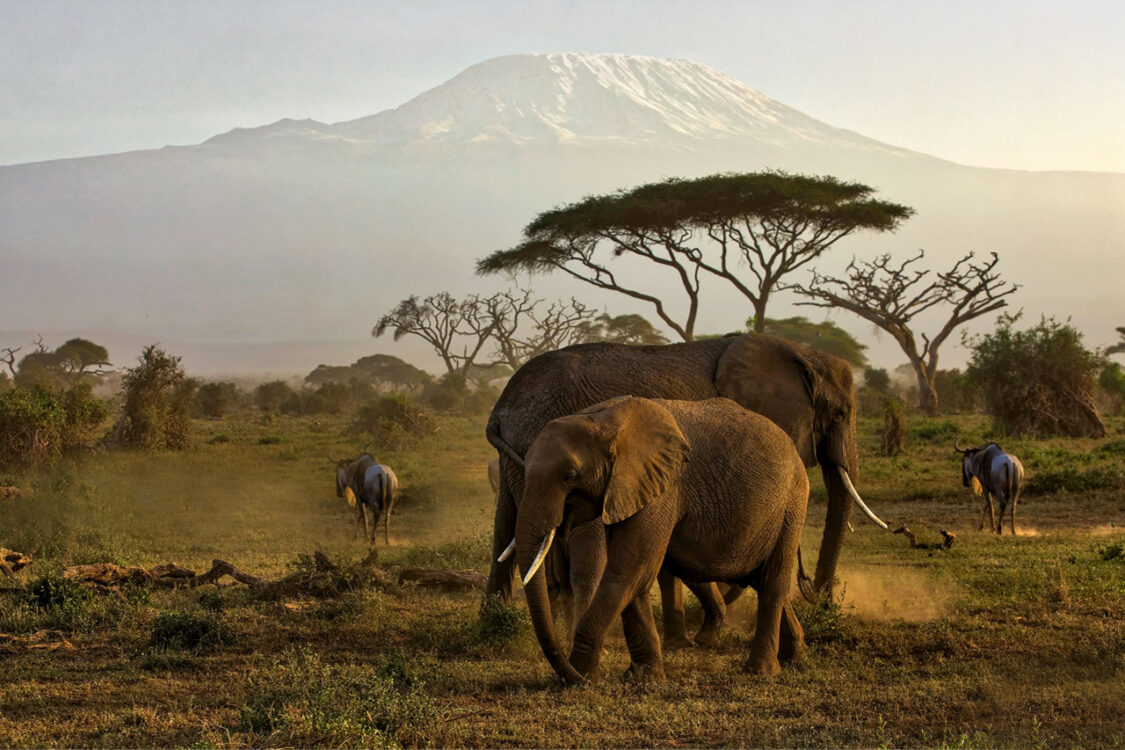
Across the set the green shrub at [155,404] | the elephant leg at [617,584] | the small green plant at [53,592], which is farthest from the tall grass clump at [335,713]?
the green shrub at [155,404]

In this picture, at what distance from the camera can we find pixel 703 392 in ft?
33.9

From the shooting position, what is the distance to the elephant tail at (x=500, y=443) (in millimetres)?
9430

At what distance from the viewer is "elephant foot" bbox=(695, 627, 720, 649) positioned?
9328mm

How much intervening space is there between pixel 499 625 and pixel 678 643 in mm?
1489

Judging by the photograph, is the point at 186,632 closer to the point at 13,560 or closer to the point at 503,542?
the point at 503,542

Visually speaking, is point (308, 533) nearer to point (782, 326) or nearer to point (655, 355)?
point (655, 355)

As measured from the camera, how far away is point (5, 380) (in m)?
39.6

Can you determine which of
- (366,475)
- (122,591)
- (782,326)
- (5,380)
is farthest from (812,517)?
(782,326)

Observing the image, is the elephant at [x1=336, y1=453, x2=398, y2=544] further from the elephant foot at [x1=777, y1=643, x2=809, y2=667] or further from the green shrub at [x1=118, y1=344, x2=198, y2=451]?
the green shrub at [x1=118, y1=344, x2=198, y2=451]

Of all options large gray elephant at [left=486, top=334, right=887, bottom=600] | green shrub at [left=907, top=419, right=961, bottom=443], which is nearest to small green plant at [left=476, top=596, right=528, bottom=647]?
large gray elephant at [left=486, top=334, right=887, bottom=600]

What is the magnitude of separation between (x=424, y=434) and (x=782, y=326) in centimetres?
2336

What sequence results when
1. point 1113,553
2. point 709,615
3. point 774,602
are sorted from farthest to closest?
point 1113,553, point 709,615, point 774,602

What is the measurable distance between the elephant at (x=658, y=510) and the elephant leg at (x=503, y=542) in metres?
1.95

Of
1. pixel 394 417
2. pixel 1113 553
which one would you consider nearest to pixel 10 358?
pixel 394 417
